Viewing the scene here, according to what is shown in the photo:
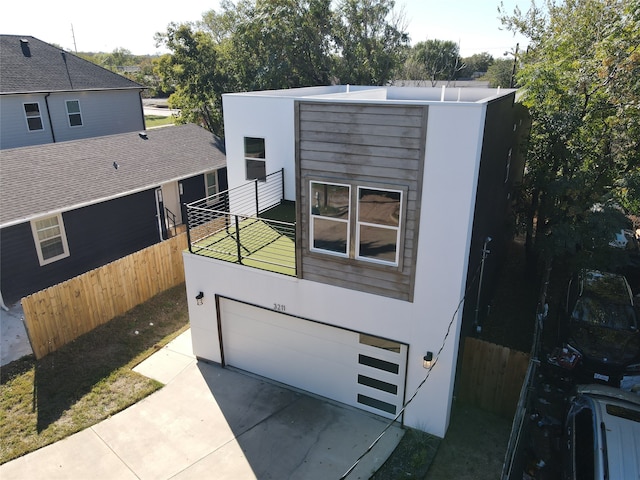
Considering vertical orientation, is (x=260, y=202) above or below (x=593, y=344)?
above

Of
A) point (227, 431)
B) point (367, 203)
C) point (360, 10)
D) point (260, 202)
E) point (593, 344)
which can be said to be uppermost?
point (360, 10)

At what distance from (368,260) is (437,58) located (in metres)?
63.1

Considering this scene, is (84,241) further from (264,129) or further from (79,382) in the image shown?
(264,129)

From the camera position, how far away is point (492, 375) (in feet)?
29.3

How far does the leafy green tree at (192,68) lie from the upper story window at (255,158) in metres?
14.5

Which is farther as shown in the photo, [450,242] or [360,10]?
[360,10]

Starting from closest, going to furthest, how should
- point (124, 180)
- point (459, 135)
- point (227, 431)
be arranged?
point (459, 135) → point (227, 431) → point (124, 180)

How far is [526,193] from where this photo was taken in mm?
13875

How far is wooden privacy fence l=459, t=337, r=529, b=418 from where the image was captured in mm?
8695

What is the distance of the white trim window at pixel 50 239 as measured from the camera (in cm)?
1333

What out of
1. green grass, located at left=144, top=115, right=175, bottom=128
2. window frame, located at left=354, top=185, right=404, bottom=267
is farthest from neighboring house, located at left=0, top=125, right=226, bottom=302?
green grass, located at left=144, top=115, right=175, bottom=128

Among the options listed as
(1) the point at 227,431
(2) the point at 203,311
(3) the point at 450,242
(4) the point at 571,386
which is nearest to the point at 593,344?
(4) the point at 571,386

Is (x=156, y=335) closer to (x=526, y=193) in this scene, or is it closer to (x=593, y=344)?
(x=593, y=344)

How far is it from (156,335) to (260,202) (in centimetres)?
469
